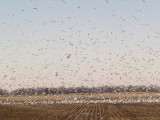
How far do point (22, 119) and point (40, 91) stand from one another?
17332 cm

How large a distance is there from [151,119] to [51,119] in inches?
436

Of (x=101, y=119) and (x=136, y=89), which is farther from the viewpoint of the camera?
(x=136, y=89)

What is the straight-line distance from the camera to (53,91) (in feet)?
635

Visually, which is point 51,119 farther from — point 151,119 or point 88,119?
point 151,119

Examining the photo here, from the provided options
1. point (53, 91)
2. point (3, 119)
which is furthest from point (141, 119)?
point (53, 91)

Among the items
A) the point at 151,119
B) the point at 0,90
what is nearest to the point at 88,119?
the point at 151,119

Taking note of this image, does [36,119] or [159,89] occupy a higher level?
[36,119]

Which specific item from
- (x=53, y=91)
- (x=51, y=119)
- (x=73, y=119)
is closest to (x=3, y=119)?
(x=51, y=119)

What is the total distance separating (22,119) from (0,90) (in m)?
181

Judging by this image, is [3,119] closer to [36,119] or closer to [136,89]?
[36,119]

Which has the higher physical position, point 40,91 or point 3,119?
point 3,119

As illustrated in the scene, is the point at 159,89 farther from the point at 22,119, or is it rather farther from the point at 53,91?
the point at 22,119

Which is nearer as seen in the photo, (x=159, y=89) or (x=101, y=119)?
(x=101, y=119)

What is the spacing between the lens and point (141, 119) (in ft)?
89.6
